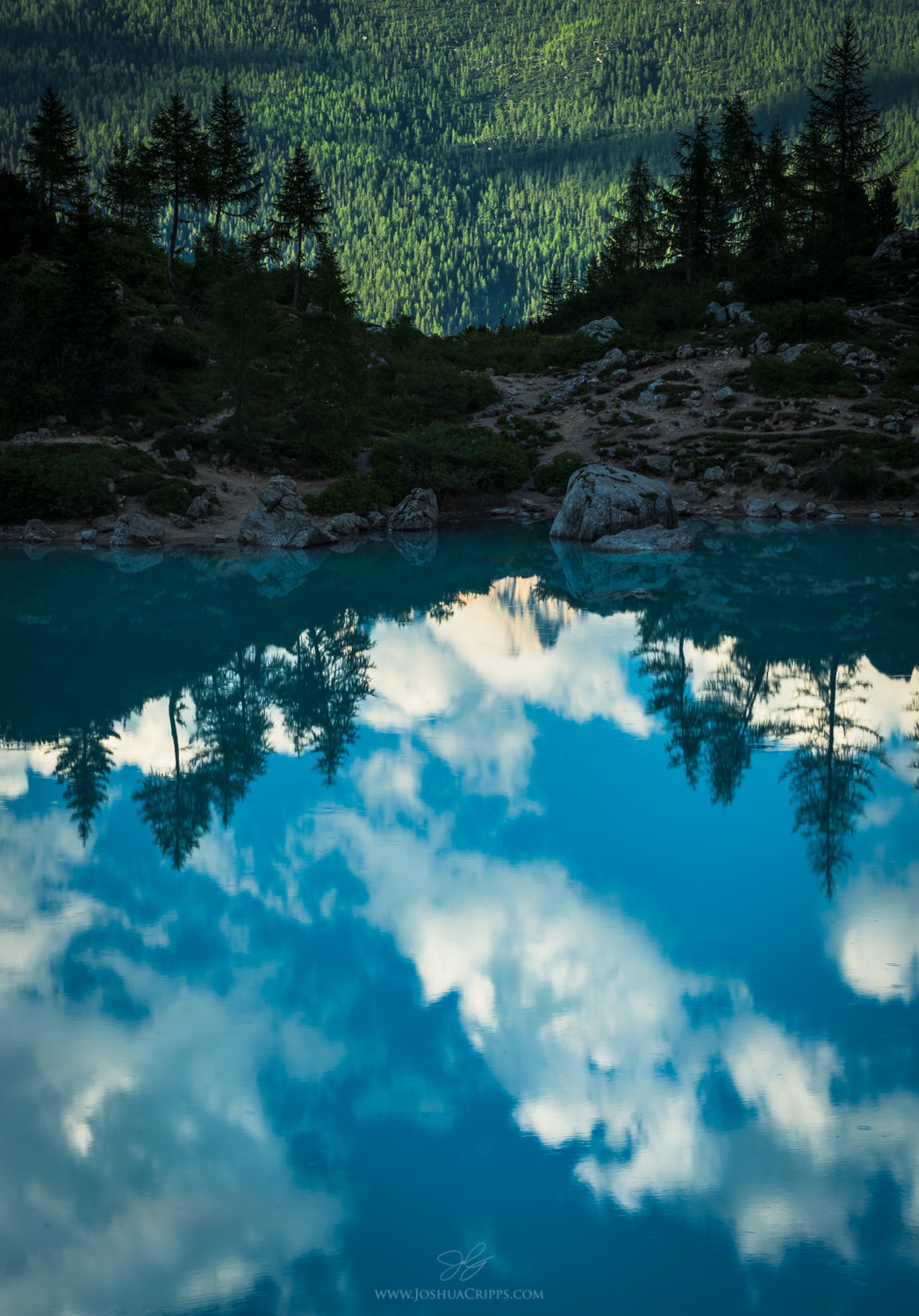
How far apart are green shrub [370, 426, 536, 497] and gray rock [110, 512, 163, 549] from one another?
36.6 feet

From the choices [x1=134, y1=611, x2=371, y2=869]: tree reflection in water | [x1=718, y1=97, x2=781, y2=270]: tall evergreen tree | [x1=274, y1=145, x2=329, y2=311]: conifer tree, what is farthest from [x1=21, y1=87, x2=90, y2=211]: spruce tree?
[x1=134, y1=611, x2=371, y2=869]: tree reflection in water

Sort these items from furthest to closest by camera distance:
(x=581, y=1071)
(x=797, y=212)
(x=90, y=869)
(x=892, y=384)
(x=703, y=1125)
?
(x=797, y=212) < (x=892, y=384) < (x=90, y=869) < (x=581, y=1071) < (x=703, y=1125)

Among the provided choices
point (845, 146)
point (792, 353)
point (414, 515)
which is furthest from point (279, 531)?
point (845, 146)

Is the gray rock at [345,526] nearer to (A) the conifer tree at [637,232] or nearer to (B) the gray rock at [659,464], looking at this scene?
(B) the gray rock at [659,464]

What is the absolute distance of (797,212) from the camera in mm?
73188

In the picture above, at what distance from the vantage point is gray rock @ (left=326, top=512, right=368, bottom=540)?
40469 millimetres

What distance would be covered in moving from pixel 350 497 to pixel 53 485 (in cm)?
1140

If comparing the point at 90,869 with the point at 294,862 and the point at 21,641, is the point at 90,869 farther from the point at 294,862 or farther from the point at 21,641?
the point at 21,641

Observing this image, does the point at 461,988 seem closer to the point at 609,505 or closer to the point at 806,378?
the point at 609,505

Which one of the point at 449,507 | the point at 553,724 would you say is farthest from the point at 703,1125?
the point at 449,507

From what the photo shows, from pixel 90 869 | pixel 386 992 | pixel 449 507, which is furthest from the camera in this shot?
pixel 449 507

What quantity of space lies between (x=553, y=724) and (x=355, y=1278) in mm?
12726

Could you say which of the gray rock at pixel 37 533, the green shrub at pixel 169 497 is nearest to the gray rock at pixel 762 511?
the green shrub at pixel 169 497
